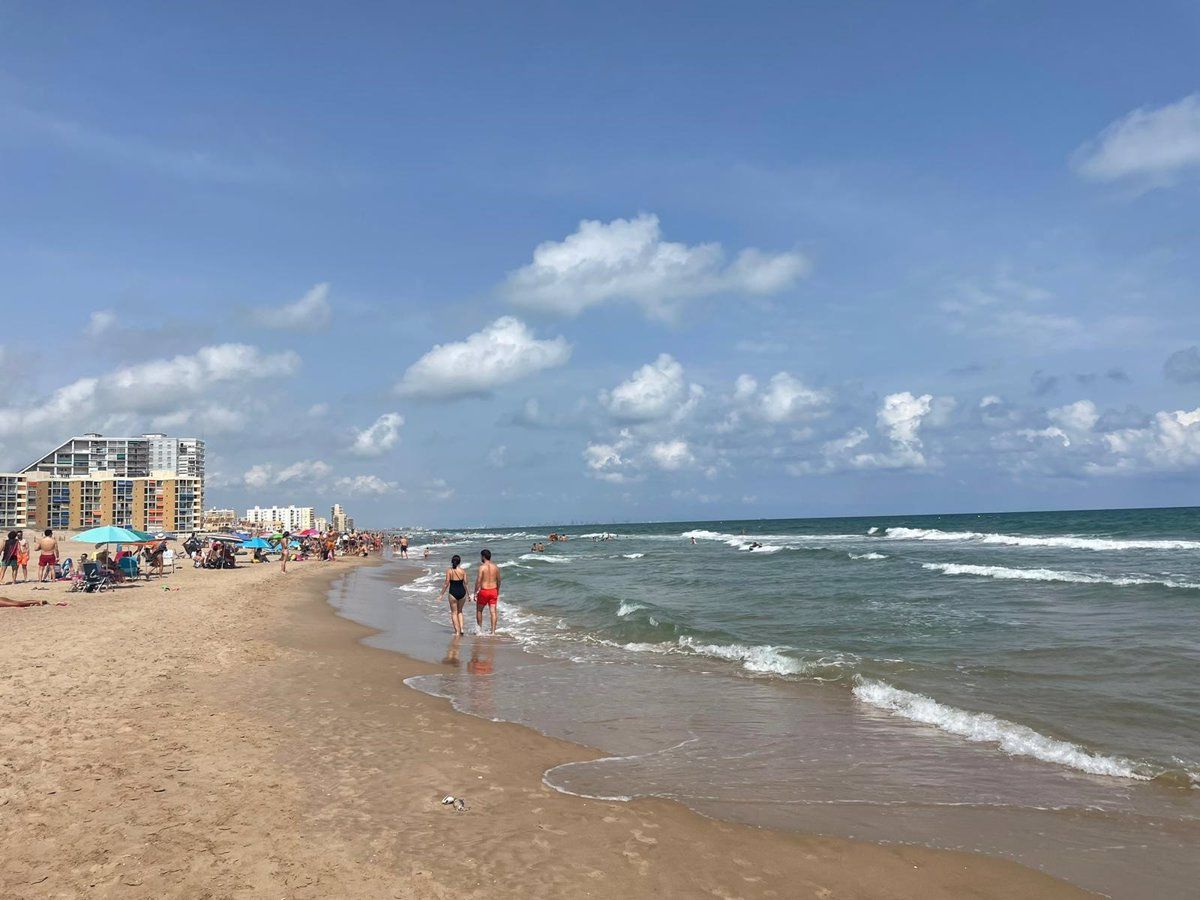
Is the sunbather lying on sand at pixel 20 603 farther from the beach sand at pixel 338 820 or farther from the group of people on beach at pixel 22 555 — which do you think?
the beach sand at pixel 338 820

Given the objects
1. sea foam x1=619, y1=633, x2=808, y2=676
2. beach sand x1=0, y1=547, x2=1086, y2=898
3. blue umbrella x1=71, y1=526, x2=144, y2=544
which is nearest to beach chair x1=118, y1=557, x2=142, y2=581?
blue umbrella x1=71, y1=526, x2=144, y2=544

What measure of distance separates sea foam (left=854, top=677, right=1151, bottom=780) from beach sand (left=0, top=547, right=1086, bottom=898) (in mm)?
2921

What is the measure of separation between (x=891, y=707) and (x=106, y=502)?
464 feet

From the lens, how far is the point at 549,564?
45062 mm

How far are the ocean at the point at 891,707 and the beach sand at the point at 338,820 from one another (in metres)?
0.57

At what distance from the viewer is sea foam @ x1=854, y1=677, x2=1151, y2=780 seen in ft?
23.8

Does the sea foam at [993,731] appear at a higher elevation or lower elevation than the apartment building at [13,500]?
lower

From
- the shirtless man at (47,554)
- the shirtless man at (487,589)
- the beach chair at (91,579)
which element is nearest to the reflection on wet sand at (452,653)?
the shirtless man at (487,589)

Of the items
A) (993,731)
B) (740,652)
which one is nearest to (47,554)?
(740,652)

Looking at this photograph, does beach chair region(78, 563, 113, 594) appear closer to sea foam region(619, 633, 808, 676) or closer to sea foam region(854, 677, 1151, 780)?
sea foam region(619, 633, 808, 676)

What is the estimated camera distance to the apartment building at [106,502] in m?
123

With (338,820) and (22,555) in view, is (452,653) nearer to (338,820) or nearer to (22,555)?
(338,820)

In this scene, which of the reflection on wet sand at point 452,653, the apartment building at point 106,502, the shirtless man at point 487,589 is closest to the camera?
the reflection on wet sand at point 452,653

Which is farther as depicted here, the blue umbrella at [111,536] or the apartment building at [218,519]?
the apartment building at [218,519]
